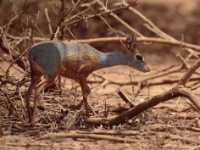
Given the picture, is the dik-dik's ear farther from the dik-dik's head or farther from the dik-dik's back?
the dik-dik's back

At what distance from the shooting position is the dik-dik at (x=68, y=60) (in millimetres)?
4164

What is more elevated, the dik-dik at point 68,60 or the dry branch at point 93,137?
the dik-dik at point 68,60

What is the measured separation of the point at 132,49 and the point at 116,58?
123 mm

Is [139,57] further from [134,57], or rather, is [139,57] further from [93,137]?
[93,137]

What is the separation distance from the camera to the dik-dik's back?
4.16 m

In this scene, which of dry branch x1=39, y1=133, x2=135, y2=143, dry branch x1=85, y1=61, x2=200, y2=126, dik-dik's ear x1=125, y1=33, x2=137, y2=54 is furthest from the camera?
dik-dik's ear x1=125, y1=33, x2=137, y2=54

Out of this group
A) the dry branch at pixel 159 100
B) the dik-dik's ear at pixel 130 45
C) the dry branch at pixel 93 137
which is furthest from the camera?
the dik-dik's ear at pixel 130 45

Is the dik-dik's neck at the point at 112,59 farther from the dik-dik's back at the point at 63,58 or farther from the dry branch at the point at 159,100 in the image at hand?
the dry branch at the point at 159,100

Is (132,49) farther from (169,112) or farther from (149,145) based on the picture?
(169,112)

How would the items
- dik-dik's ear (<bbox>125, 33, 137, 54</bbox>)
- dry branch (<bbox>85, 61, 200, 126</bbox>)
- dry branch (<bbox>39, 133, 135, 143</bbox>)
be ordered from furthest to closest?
Answer: dik-dik's ear (<bbox>125, 33, 137, 54</bbox>)
dry branch (<bbox>85, 61, 200, 126</bbox>)
dry branch (<bbox>39, 133, 135, 143</bbox>)

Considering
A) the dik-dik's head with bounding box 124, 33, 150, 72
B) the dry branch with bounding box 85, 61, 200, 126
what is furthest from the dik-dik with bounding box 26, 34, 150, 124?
the dry branch with bounding box 85, 61, 200, 126

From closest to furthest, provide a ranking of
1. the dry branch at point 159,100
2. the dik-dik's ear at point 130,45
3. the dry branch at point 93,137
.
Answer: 1. the dry branch at point 93,137
2. the dry branch at point 159,100
3. the dik-dik's ear at point 130,45

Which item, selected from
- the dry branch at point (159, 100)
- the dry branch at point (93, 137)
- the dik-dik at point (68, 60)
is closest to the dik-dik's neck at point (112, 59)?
the dik-dik at point (68, 60)

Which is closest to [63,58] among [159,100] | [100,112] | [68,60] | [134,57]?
[68,60]
